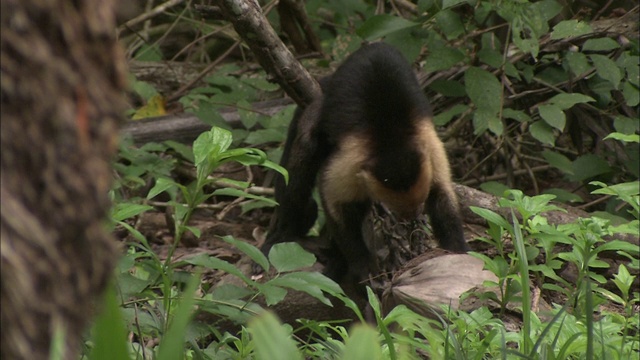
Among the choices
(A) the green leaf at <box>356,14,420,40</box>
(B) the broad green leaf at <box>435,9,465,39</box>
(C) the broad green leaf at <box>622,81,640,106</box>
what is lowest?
(C) the broad green leaf at <box>622,81,640,106</box>

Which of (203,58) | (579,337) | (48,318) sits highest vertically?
(48,318)

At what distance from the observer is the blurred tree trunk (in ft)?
4.02

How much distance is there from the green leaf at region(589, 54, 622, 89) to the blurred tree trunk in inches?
194

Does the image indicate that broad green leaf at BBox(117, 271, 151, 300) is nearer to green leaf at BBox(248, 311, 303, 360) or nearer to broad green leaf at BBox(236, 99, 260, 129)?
green leaf at BBox(248, 311, 303, 360)

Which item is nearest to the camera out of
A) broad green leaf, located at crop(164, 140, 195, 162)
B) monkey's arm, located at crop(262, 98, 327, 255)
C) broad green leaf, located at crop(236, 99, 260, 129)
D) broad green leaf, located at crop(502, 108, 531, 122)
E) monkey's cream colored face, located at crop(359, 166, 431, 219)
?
monkey's cream colored face, located at crop(359, 166, 431, 219)

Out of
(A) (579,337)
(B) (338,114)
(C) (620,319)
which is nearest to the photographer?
(A) (579,337)

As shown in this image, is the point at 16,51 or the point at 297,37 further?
the point at 297,37

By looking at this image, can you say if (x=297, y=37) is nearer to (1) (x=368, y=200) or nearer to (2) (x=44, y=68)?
(1) (x=368, y=200)

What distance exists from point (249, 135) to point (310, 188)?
1020mm

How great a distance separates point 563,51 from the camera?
256 inches

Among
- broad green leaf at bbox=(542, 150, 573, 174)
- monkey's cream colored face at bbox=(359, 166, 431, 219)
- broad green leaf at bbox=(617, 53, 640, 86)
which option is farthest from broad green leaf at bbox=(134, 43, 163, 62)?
broad green leaf at bbox=(617, 53, 640, 86)

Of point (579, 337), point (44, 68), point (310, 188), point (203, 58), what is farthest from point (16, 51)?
point (203, 58)

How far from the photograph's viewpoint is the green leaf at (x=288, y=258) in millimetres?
3283

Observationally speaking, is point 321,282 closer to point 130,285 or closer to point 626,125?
point 130,285
